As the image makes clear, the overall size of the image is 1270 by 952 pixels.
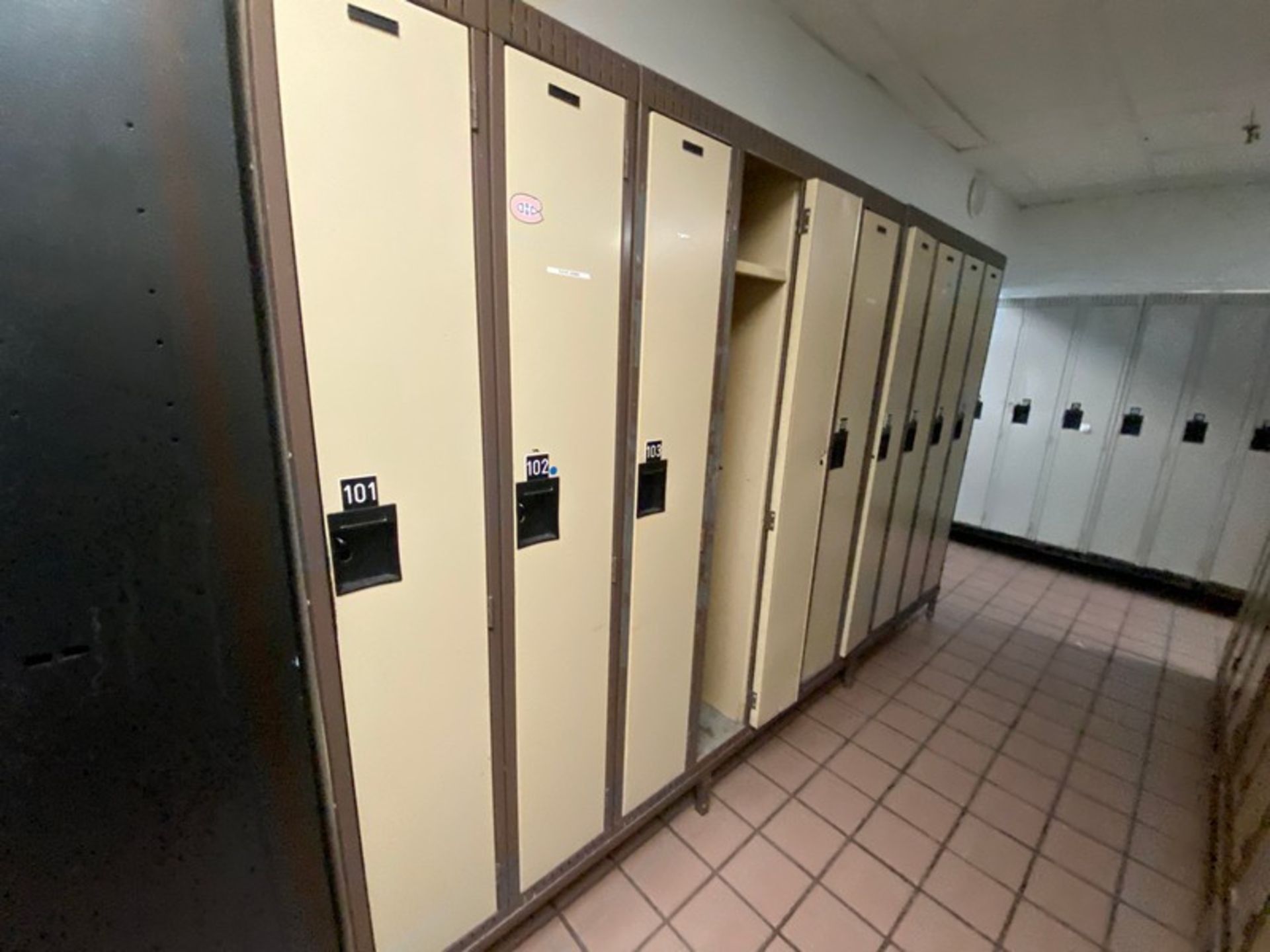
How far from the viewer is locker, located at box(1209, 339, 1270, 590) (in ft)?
11.7

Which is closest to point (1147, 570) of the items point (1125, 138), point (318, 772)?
point (1125, 138)

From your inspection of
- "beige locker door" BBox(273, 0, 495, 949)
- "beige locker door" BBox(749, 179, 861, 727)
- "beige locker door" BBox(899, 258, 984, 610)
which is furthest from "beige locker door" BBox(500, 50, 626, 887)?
"beige locker door" BBox(899, 258, 984, 610)

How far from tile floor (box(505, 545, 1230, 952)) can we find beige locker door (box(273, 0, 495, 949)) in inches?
26.1

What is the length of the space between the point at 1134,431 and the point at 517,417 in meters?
5.21

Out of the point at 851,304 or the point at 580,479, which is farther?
the point at 851,304

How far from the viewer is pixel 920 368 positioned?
2605mm

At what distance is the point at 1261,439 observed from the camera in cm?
357

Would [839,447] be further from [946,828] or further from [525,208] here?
[525,208]

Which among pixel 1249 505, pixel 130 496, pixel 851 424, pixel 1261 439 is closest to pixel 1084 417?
pixel 1261 439

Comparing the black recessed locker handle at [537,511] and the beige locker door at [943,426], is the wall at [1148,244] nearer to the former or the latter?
the beige locker door at [943,426]

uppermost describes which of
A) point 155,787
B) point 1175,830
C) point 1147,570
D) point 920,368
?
point 920,368

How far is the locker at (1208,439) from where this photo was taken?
361 cm

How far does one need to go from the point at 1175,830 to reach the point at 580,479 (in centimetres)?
273

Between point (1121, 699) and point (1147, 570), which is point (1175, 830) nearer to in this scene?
point (1121, 699)
